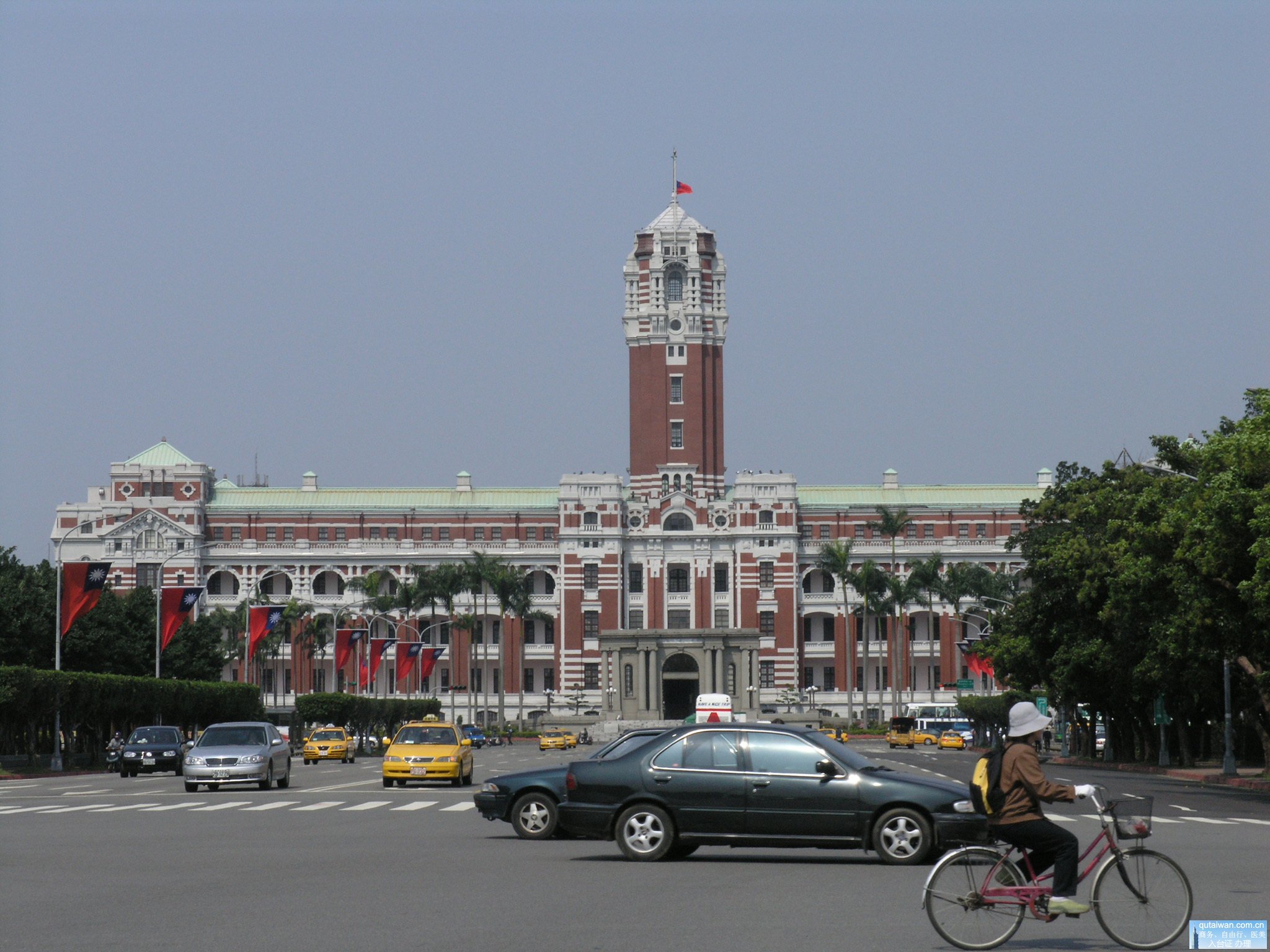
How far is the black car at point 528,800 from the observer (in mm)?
24172

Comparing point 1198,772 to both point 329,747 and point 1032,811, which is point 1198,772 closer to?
point 329,747

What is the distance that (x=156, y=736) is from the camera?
180 feet

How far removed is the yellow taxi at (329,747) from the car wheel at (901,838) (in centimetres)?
5386

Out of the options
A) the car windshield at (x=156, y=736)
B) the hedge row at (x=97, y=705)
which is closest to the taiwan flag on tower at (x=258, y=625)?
the hedge row at (x=97, y=705)

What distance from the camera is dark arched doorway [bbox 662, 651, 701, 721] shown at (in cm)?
13512

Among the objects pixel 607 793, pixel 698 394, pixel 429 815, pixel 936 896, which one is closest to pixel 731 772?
pixel 607 793

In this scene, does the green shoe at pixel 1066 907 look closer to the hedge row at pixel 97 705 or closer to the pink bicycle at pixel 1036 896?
the pink bicycle at pixel 1036 896

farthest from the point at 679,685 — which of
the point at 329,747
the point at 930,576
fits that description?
the point at 329,747

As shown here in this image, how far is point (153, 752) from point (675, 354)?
9463 centimetres

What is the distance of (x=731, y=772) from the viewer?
2064 centimetres

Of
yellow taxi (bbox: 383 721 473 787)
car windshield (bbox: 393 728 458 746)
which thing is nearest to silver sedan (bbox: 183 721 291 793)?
yellow taxi (bbox: 383 721 473 787)

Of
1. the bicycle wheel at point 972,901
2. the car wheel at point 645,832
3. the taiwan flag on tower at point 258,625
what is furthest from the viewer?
the taiwan flag on tower at point 258,625

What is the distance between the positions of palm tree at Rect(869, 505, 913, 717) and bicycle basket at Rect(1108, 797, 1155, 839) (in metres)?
118

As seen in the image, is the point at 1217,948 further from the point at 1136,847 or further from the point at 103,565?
the point at 103,565
